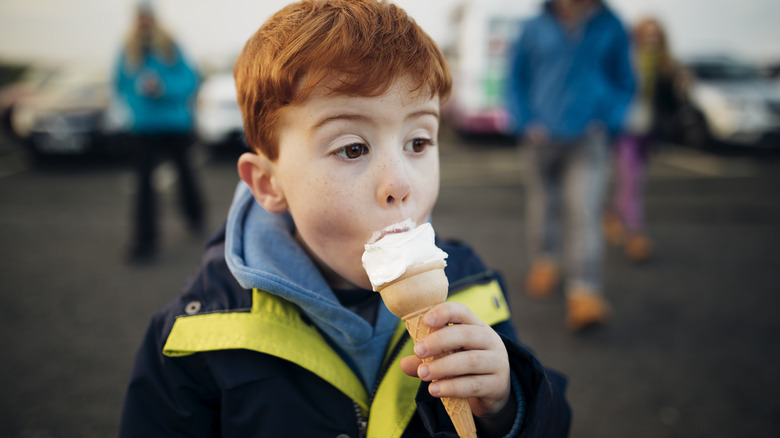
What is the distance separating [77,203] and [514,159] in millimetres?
6800

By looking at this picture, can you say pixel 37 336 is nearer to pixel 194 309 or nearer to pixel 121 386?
pixel 121 386

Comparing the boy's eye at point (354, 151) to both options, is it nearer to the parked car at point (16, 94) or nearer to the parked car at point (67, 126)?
the parked car at point (67, 126)

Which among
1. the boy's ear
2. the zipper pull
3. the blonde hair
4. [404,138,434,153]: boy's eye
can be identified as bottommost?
the zipper pull

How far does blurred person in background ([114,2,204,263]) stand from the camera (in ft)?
14.9

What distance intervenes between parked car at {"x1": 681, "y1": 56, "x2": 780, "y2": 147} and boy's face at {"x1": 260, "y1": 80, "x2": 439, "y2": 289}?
388 inches

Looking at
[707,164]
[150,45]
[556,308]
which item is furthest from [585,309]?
[707,164]

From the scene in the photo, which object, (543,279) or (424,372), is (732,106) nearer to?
(543,279)

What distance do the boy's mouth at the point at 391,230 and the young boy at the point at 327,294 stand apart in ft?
0.05

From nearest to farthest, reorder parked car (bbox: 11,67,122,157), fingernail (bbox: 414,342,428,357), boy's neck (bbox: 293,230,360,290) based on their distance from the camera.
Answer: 1. fingernail (bbox: 414,342,428,357)
2. boy's neck (bbox: 293,230,360,290)
3. parked car (bbox: 11,67,122,157)

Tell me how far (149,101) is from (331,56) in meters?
4.04

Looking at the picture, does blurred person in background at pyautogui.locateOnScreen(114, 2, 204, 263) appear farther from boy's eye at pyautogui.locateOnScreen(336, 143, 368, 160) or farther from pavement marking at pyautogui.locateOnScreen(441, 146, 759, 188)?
boy's eye at pyautogui.locateOnScreen(336, 143, 368, 160)

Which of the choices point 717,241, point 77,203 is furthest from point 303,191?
point 77,203

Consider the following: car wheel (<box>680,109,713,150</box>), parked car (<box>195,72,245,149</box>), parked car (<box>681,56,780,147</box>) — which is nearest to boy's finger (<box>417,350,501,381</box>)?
parked car (<box>195,72,245,149</box>)

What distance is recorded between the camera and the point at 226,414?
1208 millimetres
